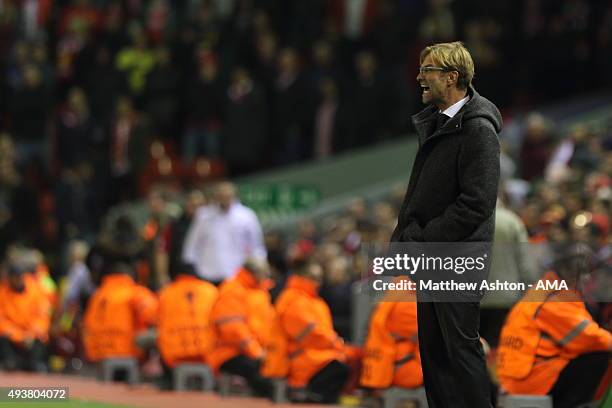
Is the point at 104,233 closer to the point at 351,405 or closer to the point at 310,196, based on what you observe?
the point at 310,196

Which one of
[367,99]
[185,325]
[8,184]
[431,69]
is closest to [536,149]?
[367,99]

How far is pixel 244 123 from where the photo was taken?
22.2 meters

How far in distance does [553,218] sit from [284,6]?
1086 cm

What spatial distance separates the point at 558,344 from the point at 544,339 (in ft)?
0.32

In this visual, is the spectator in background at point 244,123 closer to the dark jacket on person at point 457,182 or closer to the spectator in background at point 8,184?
the spectator in background at point 8,184

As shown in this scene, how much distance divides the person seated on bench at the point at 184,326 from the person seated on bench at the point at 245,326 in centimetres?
22

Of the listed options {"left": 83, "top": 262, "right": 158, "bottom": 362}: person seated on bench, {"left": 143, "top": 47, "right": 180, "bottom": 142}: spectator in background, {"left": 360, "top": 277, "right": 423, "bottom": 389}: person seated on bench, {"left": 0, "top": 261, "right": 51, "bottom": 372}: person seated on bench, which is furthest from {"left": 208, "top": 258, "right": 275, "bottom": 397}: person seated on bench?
{"left": 143, "top": 47, "right": 180, "bottom": 142}: spectator in background

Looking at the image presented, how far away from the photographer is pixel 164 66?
23.5m

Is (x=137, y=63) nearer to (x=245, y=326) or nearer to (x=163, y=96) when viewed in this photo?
(x=163, y=96)

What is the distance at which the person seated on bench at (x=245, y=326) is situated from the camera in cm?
1358

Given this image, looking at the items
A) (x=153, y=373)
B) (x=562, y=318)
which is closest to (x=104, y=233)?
(x=153, y=373)

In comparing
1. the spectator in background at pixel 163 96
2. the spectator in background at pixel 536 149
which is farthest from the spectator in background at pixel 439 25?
the spectator in background at pixel 163 96

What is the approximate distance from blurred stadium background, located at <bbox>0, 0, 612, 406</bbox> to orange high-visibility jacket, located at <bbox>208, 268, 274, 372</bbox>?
3.80 metres

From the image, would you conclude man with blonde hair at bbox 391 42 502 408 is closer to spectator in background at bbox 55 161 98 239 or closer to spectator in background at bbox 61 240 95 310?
spectator in background at bbox 61 240 95 310
